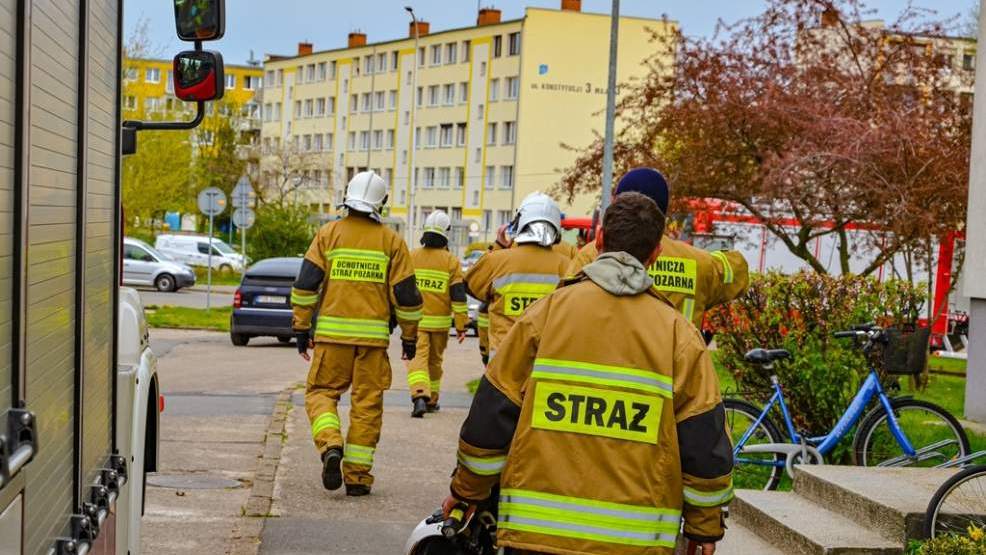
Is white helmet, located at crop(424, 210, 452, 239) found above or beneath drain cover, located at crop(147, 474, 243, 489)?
above

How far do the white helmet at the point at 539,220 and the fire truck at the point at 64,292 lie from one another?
17.4 feet

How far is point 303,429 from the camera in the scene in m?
13.2

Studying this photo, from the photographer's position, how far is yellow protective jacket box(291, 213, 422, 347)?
966 centimetres

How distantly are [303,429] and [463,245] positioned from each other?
255 feet

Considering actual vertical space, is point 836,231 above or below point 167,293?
above

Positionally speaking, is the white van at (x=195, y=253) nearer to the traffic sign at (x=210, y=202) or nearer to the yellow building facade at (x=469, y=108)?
the yellow building facade at (x=469, y=108)

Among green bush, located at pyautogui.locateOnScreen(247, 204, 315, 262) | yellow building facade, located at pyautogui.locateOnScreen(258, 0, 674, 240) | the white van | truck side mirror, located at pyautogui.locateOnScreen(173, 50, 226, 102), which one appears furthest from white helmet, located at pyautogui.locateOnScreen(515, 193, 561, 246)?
yellow building facade, located at pyautogui.locateOnScreen(258, 0, 674, 240)

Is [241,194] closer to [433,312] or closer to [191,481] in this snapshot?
[433,312]

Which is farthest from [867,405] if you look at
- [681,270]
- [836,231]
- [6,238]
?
[836,231]

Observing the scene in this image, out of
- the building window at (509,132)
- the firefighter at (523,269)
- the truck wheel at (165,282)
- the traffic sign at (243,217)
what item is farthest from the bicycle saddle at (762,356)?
the building window at (509,132)

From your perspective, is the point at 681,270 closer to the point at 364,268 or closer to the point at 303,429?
the point at 364,268

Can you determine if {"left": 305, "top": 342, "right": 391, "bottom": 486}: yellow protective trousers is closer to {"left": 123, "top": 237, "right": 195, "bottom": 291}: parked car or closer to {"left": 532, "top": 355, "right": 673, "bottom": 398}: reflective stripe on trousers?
{"left": 532, "top": 355, "right": 673, "bottom": 398}: reflective stripe on trousers

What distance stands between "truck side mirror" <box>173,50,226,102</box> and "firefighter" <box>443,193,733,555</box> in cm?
221

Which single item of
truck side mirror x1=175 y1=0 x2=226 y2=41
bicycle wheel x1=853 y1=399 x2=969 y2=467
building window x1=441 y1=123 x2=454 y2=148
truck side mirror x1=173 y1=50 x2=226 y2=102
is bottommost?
bicycle wheel x1=853 y1=399 x2=969 y2=467
